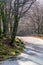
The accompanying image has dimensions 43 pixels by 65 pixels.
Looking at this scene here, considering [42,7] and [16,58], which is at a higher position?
[42,7]

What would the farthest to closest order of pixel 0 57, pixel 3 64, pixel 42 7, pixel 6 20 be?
pixel 42 7 → pixel 6 20 → pixel 0 57 → pixel 3 64

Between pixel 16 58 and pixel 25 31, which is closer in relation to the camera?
pixel 16 58

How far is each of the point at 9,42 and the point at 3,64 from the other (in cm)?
631

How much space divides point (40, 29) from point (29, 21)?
8.45ft

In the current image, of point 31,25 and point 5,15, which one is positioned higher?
point 5,15

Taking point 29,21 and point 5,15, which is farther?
point 29,21

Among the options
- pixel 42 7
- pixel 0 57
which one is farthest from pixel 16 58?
pixel 42 7

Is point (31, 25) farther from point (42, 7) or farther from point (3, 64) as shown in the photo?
point (3, 64)

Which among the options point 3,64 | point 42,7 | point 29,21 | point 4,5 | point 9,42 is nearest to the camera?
point 3,64

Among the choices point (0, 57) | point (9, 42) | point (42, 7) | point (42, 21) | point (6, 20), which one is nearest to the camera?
point (0, 57)

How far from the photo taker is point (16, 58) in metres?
12.1

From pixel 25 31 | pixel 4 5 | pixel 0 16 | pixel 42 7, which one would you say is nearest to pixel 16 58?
pixel 4 5

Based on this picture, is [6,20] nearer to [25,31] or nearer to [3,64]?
[3,64]

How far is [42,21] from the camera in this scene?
121 ft
